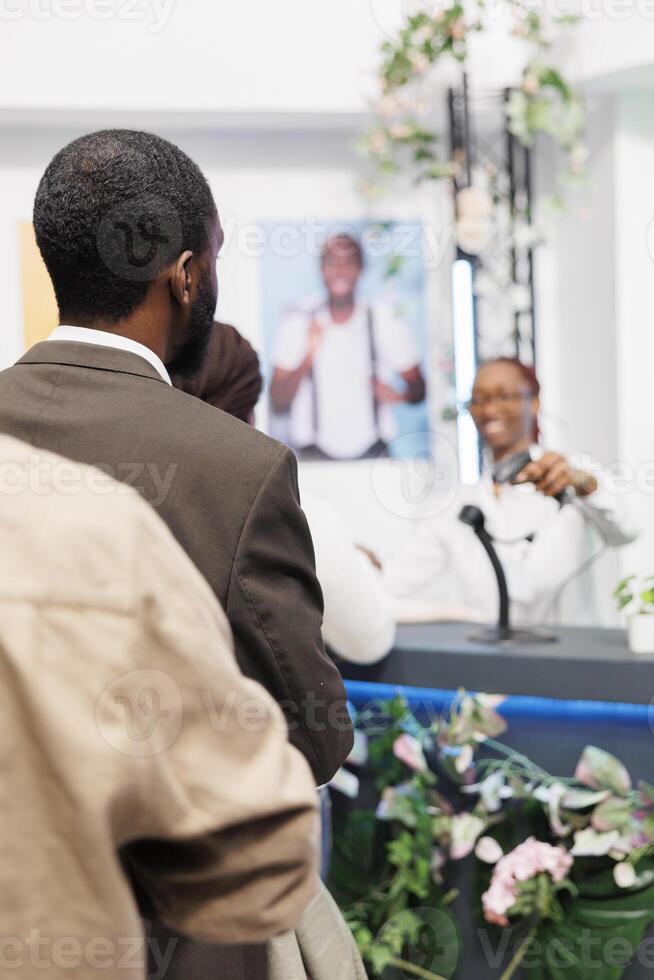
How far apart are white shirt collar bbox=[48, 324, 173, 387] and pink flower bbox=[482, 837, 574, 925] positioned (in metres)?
1.41

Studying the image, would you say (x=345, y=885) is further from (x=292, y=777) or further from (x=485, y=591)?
(x=292, y=777)

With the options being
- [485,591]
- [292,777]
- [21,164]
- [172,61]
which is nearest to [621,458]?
[485,591]

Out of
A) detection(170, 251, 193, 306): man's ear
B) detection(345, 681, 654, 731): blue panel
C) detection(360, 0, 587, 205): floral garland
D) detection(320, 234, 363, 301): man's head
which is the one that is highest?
detection(360, 0, 587, 205): floral garland

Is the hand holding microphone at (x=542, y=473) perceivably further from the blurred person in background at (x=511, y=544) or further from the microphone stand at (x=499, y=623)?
the blurred person in background at (x=511, y=544)

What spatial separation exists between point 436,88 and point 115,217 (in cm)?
356

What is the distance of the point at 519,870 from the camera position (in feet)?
7.13

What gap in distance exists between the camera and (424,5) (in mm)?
4277

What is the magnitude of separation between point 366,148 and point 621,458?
1611 mm

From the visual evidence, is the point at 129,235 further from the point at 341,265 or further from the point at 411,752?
the point at 341,265

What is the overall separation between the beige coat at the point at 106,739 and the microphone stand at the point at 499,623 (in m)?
1.72

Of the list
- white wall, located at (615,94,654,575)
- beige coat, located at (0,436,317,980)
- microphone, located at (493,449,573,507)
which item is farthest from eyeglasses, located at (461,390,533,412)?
beige coat, located at (0,436,317,980)

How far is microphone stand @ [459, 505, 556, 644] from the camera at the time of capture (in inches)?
95.0

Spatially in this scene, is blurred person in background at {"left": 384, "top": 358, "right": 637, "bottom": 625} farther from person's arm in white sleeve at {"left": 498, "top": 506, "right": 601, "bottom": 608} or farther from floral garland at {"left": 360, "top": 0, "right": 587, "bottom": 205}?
floral garland at {"left": 360, "top": 0, "right": 587, "bottom": 205}

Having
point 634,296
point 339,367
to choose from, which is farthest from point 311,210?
point 634,296
